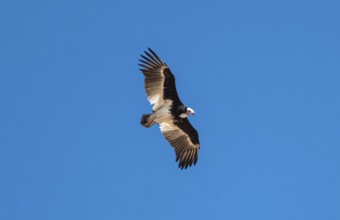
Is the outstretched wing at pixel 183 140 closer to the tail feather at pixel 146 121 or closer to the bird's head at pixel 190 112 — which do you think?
the bird's head at pixel 190 112

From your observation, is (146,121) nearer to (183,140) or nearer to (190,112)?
(190,112)

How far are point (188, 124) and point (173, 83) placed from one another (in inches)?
82.6

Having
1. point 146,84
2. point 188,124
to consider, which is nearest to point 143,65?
point 146,84

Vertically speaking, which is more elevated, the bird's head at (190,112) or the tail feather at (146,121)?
the bird's head at (190,112)

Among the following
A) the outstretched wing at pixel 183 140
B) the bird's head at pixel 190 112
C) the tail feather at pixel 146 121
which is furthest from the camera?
the outstretched wing at pixel 183 140

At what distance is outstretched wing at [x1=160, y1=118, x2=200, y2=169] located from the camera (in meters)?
28.6

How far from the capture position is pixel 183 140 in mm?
28953

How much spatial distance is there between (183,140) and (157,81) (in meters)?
2.81

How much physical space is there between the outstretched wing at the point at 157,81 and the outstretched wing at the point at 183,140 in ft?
4.63

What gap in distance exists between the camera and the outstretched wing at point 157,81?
27281mm

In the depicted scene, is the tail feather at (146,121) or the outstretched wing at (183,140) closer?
the tail feather at (146,121)

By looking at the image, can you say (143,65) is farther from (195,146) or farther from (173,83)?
(195,146)

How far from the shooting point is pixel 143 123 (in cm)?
2711

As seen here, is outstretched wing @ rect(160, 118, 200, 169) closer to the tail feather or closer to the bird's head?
the bird's head
